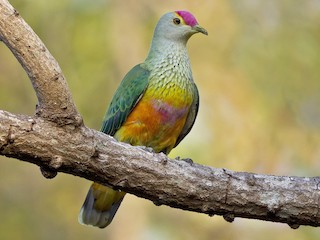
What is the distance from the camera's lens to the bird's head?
5.53 metres

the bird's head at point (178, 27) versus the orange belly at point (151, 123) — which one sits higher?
the bird's head at point (178, 27)

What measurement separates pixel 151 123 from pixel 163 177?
156cm

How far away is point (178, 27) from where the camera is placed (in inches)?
220

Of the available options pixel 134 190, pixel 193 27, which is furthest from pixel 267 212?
pixel 193 27

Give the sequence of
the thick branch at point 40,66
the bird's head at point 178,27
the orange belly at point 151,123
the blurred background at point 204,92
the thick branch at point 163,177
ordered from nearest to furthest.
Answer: the thick branch at point 40,66 → the thick branch at point 163,177 → the orange belly at point 151,123 → the bird's head at point 178,27 → the blurred background at point 204,92

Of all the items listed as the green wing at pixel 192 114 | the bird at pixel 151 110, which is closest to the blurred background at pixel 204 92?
the green wing at pixel 192 114

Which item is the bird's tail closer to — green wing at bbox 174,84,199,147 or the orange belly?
the orange belly

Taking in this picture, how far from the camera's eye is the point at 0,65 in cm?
960

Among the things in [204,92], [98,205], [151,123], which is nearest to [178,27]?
[151,123]

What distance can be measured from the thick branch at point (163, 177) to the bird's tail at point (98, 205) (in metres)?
1.66

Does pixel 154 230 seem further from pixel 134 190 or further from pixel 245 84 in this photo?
pixel 134 190

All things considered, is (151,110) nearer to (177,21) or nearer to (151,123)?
(151,123)

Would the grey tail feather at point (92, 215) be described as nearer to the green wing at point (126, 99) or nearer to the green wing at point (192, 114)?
the green wing at point (126, 99)

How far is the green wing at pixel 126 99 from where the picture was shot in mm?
5195
